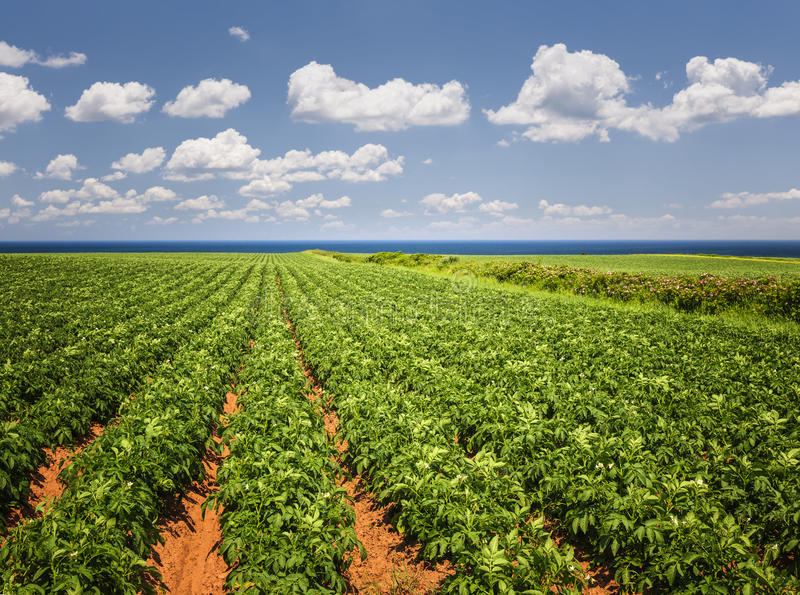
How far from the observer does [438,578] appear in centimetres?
471

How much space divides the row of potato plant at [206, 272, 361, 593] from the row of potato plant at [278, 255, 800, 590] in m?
2.70

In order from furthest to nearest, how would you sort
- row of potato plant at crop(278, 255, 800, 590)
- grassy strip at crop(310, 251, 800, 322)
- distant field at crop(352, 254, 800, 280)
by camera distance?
1. distant field at crop(352, 254, 800, 280)
2. grassy strip at crop(310, 251, 800, 322)
3. row of potato plant at crop(278, 255, 800, 590)

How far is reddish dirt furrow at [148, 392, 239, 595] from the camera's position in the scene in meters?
4.70

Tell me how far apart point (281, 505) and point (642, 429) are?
6069 mm

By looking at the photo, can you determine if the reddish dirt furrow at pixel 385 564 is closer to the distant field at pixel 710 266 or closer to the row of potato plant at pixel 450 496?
the row of potato plant at pixel 450 496

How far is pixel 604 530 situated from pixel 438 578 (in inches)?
86.0

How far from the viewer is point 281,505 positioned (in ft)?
14.4

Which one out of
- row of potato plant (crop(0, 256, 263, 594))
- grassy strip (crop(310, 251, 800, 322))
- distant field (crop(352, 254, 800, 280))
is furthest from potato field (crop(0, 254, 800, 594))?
distant field (crop(352, 254, 800, 280))

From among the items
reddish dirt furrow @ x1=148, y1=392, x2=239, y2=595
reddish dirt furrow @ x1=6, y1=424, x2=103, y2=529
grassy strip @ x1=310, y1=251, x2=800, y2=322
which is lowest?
reddish dirt furrow @ x1=148, y1=392, x2=239, y2=595

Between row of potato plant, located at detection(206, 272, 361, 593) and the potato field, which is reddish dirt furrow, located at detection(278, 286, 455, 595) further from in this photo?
row of potato plant, located at detection(206, 272, 361, 593)

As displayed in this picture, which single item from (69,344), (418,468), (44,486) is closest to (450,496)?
(418,468)

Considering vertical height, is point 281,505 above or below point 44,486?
above

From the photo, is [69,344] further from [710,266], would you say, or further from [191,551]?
[710,266]

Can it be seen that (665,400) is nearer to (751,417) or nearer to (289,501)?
(751,417)
